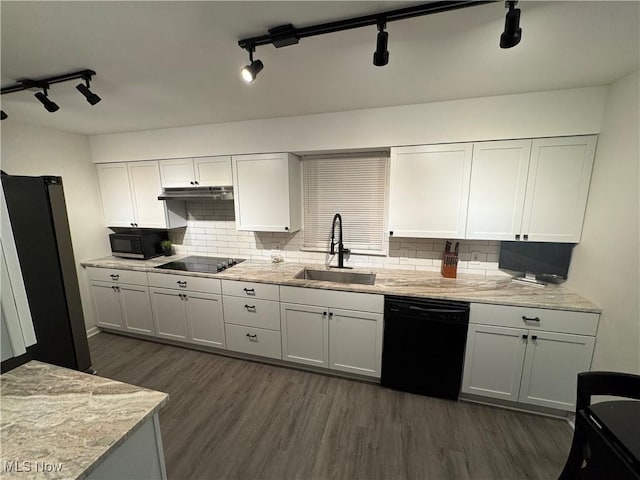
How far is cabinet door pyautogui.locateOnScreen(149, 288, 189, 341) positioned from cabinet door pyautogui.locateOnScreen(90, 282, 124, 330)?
571 mm

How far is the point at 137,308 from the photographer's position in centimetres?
299

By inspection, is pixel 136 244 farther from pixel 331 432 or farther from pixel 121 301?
pixel 331 432

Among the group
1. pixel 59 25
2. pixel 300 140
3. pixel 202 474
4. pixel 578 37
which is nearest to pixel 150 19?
pixel 59 25

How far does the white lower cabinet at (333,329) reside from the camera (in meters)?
2.22

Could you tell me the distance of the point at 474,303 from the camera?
1960 mm

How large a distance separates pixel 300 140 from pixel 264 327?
1.90 metres

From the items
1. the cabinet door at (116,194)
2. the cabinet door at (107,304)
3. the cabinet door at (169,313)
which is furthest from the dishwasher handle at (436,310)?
the cabinet door at (116,194)

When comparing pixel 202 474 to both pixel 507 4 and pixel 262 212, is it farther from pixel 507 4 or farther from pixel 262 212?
pixel 507 4

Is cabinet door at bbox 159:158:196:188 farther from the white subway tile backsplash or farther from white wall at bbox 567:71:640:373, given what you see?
white wall at bbox 567:71:640:373

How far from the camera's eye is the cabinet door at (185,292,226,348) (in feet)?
8.77

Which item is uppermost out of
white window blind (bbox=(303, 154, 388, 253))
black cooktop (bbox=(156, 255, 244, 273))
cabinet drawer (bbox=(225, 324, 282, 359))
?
white window blind (bbox=(303, 154, 388, 253))

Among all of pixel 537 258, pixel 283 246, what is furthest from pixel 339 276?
pixel 537 258

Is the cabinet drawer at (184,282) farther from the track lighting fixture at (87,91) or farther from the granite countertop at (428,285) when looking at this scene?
the track lighting fixture at (87,91)

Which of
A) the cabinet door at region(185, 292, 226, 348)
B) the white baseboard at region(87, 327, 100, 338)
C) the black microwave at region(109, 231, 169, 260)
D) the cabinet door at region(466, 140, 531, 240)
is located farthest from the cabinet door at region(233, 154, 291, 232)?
the white baseboard at region(87, 327, 100, 338)
